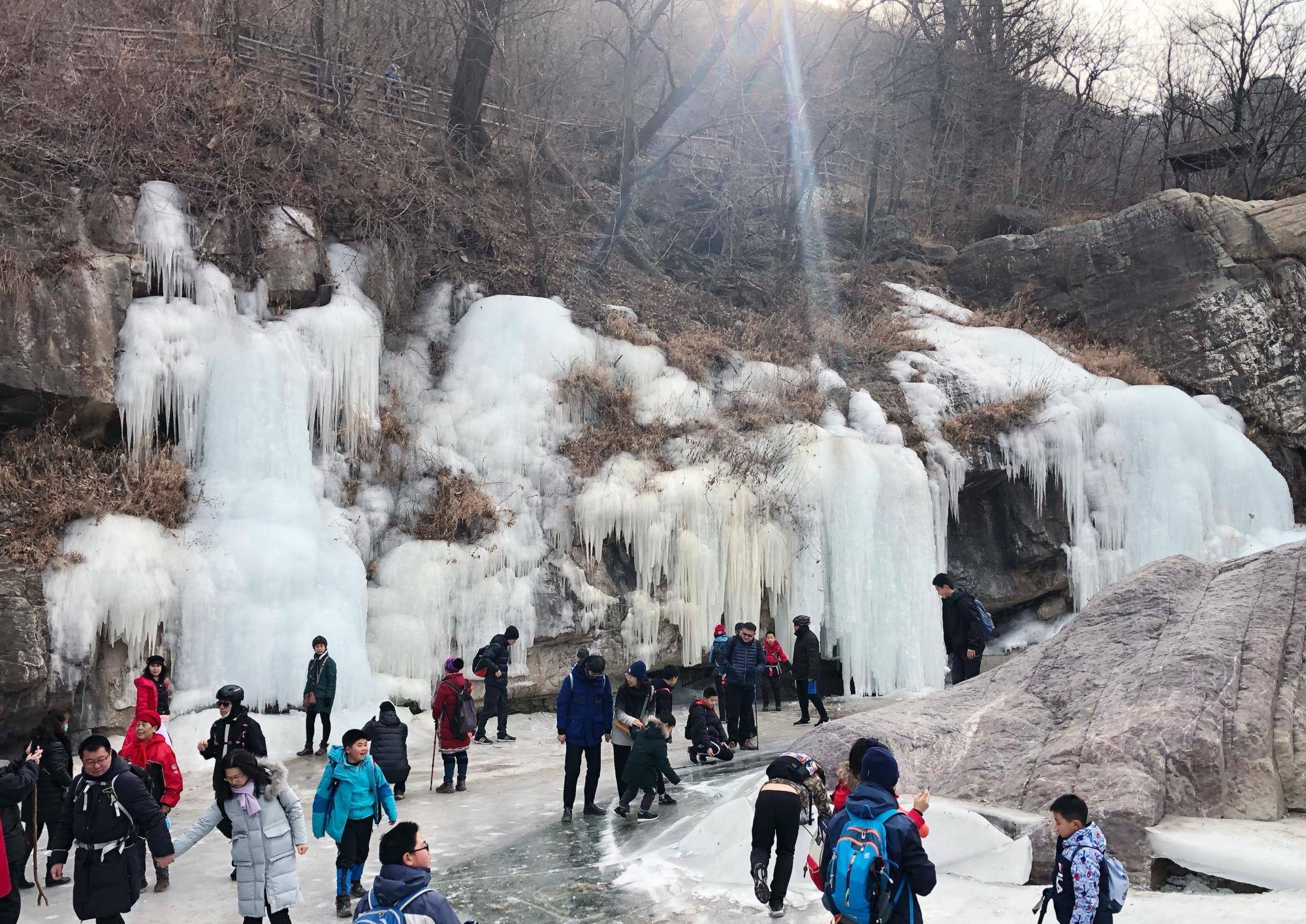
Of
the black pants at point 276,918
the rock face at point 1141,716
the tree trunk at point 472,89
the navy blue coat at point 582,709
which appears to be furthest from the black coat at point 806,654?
the tree trunk at point 472,89

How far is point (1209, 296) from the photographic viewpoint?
21.1 m

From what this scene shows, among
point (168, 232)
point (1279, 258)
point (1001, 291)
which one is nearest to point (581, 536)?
point (168, 232)

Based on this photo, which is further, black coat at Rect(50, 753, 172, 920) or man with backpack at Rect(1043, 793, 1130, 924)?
black coat at Rect(50, 753, 172, 920)

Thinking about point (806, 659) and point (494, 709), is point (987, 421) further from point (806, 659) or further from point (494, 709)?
point (494, 709)

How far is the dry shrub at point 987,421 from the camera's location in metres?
17.7

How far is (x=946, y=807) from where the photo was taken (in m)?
6.44

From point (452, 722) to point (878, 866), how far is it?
19.8 feet

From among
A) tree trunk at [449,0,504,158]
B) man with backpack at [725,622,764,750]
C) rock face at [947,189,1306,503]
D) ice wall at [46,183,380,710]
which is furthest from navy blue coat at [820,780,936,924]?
rock face at [947,189,1306,503]

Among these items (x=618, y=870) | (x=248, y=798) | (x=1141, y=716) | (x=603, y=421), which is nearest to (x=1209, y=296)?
(x=603, y=421)

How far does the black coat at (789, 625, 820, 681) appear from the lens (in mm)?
12492

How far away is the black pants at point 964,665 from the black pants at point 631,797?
12.0 feet

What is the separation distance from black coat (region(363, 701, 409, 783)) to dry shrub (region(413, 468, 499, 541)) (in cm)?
565

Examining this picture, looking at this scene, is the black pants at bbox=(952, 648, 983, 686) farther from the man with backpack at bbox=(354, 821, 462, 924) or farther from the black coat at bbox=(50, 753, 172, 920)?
the black coat at bbox=(50, 753, 172, 920)

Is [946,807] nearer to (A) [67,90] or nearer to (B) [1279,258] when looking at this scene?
(A) [67,90]
